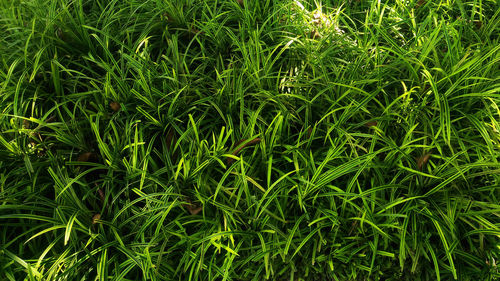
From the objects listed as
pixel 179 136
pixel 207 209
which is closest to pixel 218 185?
pixel 207 209

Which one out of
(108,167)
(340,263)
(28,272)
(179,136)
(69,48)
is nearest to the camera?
(28,272)

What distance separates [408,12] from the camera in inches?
109

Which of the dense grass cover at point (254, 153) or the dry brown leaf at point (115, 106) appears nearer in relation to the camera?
the dense grass cover at point (254, 153)

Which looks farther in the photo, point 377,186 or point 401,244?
point 377,186

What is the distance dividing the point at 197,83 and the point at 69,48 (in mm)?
876

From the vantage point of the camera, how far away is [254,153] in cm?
222

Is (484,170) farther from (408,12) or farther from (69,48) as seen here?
(69,48)

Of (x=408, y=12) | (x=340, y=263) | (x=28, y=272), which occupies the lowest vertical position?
(x=340, y=263)

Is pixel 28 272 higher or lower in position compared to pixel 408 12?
lower

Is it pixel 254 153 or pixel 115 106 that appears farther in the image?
pixel 115 106

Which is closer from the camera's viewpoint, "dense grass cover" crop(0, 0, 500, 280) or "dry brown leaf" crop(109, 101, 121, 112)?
"dense grass cover" crop(0, 0, 500, 280)

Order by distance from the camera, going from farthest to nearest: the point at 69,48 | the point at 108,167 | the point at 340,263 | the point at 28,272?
the point at 69,48 < the point at 108,167 < the point at 340,263 < the point at 28,272

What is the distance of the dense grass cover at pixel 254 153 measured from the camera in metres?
2.05

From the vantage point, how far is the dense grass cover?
2049 mm
